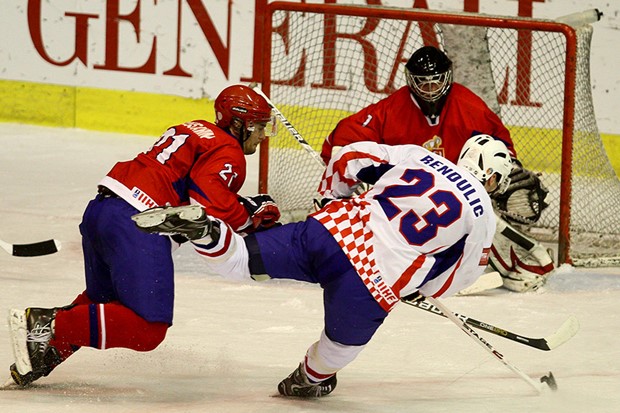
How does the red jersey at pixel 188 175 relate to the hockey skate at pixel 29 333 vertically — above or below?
above

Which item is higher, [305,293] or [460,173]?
[460,173]

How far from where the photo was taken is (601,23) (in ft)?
20.8

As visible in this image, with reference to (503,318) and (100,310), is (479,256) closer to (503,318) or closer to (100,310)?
(100,310)

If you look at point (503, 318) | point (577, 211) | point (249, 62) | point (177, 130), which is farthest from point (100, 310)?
point (249, 62)

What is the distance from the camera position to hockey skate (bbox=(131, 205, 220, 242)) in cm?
284

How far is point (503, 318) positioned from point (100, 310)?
69.9 inches

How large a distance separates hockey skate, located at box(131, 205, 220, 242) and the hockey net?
244 cm

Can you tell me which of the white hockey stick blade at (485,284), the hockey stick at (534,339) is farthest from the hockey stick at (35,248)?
the white hockey stick blade at (485,284)

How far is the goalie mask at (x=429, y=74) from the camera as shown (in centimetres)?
449

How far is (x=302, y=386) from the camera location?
3.38 m

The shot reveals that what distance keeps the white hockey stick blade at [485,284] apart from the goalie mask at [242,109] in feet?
4.81

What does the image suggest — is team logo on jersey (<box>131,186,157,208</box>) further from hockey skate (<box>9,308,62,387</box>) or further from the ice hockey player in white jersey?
hockey skate (<box>9,308,62,387</box>)

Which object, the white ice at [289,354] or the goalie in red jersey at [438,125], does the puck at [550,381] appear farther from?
the goalie in red jersey at [438,125]

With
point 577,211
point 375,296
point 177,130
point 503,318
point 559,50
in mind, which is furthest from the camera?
point 559,50
